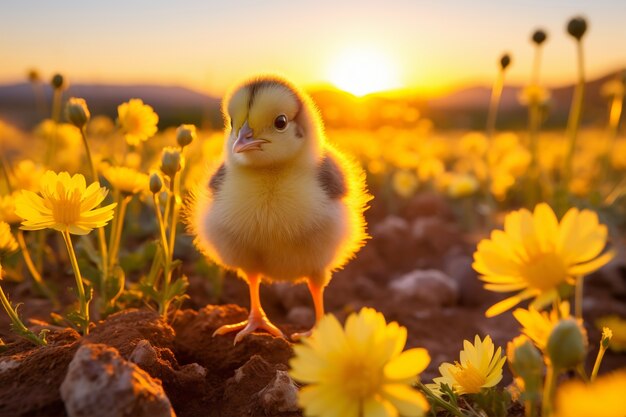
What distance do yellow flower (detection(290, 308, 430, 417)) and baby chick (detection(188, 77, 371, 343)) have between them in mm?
956

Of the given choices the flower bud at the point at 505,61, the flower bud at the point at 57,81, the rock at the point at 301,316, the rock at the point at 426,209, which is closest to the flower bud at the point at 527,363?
the rock at the point at 301,316

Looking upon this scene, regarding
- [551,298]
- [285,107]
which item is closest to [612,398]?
[551,298]

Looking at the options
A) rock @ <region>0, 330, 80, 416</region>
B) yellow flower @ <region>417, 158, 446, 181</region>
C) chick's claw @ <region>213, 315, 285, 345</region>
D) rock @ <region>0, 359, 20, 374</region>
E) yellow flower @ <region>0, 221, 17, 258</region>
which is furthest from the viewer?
yellow flower @ <region>417, 158, 446, 181</region>

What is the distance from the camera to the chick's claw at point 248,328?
7.53ft

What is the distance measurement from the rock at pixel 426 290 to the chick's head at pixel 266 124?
1.69m

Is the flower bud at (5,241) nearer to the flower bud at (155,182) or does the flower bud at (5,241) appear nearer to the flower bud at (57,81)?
the flower bud at (155,182)

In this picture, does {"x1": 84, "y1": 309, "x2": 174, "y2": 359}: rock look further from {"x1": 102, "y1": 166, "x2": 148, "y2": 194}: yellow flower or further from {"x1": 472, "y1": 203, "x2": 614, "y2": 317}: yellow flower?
{"x1": 472, "y1": 203, "x2": 614, "y2": 317}: yellow flower

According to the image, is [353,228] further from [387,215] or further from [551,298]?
[387,215]

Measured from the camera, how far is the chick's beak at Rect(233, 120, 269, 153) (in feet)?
6.97

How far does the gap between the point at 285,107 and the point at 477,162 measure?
14.9 feet

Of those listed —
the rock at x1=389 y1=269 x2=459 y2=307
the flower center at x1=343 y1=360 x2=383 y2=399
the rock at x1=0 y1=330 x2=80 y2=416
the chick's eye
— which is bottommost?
the rock at x1=389 y1=269 x2=459 y2=307

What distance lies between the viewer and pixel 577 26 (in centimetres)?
301

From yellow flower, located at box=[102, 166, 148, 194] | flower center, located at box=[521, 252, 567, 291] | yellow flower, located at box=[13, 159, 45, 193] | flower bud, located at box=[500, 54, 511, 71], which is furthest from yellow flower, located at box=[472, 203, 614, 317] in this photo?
flower bud, located at box=[500, 54, 511, 71]

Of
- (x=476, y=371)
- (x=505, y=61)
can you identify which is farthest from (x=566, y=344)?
(x=505, y=61)
